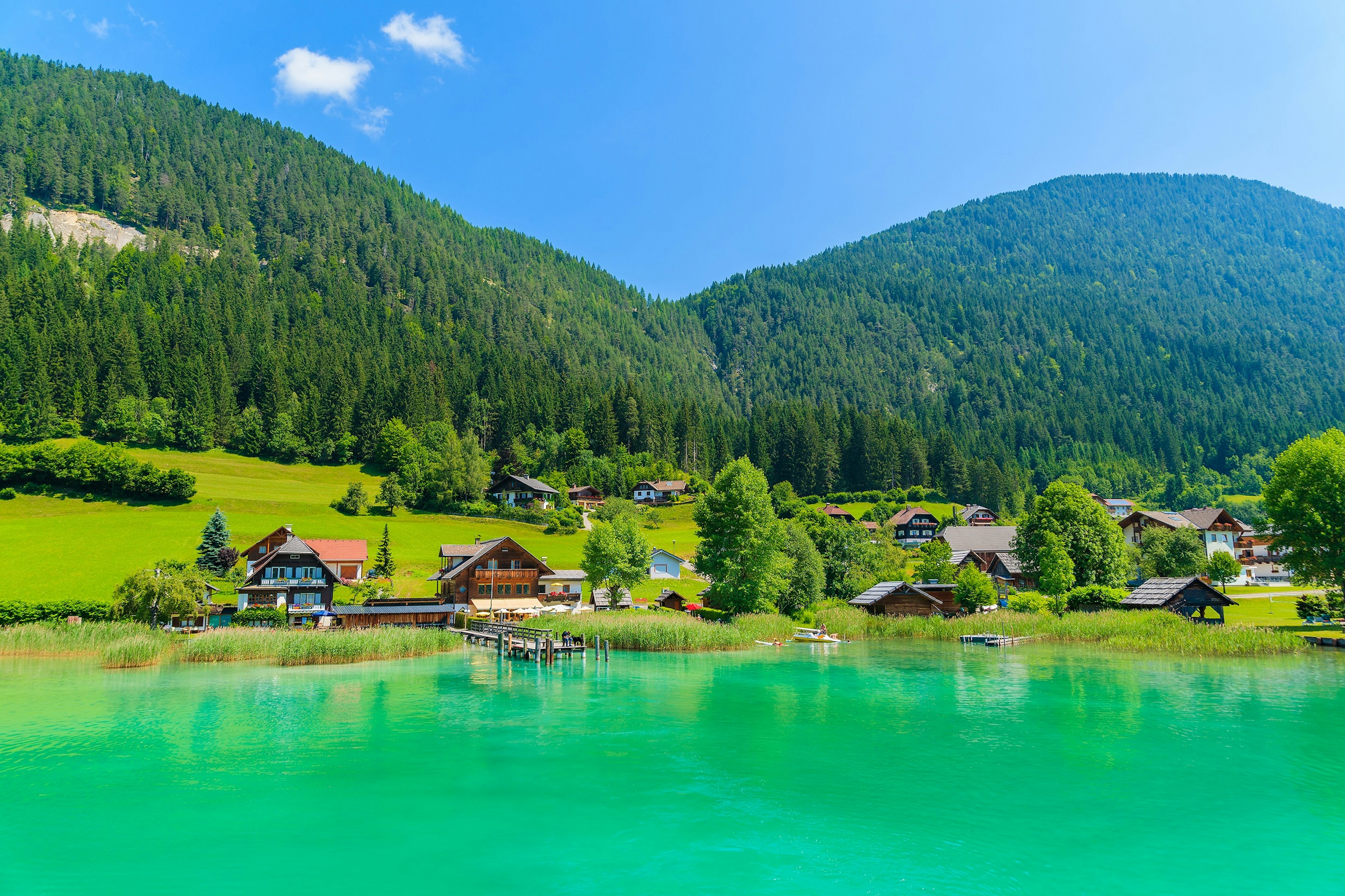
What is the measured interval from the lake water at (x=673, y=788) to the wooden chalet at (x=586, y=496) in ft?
308

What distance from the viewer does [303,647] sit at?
49.2 meters

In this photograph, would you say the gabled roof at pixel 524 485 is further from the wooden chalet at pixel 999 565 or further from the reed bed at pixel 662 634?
the reed bed at pixel 662 634

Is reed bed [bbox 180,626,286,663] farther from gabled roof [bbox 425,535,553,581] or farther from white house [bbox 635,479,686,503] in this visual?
white house [bbox 635,479,686,503]

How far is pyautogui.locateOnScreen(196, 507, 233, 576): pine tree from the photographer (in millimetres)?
75062

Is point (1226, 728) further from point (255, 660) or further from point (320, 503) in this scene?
point (320, 503)

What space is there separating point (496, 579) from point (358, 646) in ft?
83.5

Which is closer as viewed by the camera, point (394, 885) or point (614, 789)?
point (394, 885)

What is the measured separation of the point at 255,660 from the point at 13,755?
1006 inches

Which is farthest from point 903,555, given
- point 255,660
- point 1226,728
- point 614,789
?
point 614,789

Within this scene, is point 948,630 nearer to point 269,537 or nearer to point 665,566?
point 665,566

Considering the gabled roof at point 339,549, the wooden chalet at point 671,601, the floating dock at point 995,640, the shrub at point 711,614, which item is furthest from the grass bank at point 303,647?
the floating dock at point 995,640

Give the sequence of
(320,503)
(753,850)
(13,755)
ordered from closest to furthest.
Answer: (753,850)
(13,755)
(320,503)

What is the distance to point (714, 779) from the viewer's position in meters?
23.1

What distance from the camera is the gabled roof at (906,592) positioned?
236ft
